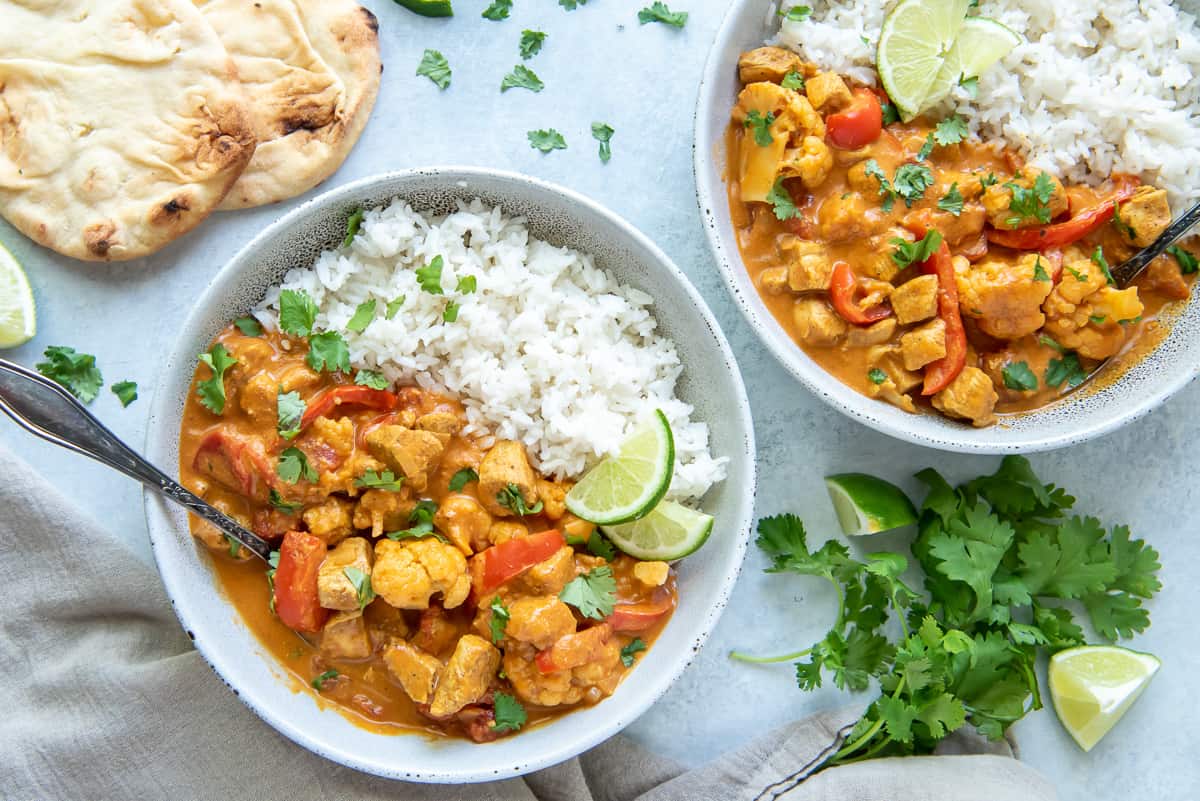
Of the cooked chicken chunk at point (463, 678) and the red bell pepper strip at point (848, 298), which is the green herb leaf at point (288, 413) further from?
the red bell pepper strip at point (848, 298)

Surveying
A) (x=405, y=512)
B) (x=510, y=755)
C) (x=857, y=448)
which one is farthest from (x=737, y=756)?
(x=405, y=512)

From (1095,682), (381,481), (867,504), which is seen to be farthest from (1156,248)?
(381,481)

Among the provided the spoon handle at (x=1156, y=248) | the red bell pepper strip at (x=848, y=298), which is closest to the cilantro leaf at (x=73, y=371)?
the red bell pepper strip at (x=848, y=298)

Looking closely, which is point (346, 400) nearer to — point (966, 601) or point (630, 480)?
point (630, 480)

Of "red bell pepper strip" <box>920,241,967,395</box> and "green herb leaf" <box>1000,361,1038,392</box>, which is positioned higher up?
"red bell pepper strip" <box>920,241,967,395</box>

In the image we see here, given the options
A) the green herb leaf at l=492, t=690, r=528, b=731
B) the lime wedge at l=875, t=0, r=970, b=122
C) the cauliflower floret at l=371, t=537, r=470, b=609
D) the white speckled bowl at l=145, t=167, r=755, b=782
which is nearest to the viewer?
the cauliflower floret at l=371, t=537, r=470, b=609

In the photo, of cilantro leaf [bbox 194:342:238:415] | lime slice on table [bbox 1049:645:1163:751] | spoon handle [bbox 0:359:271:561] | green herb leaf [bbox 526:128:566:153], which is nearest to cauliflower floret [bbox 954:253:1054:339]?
lime slice on table [bbox 1049:645:1163:751]

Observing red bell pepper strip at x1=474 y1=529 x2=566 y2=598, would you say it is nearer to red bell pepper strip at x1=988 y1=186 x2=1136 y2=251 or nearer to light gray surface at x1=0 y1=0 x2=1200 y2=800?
light gray surface at x1=0 y1=0 x2=1200 y2=800
